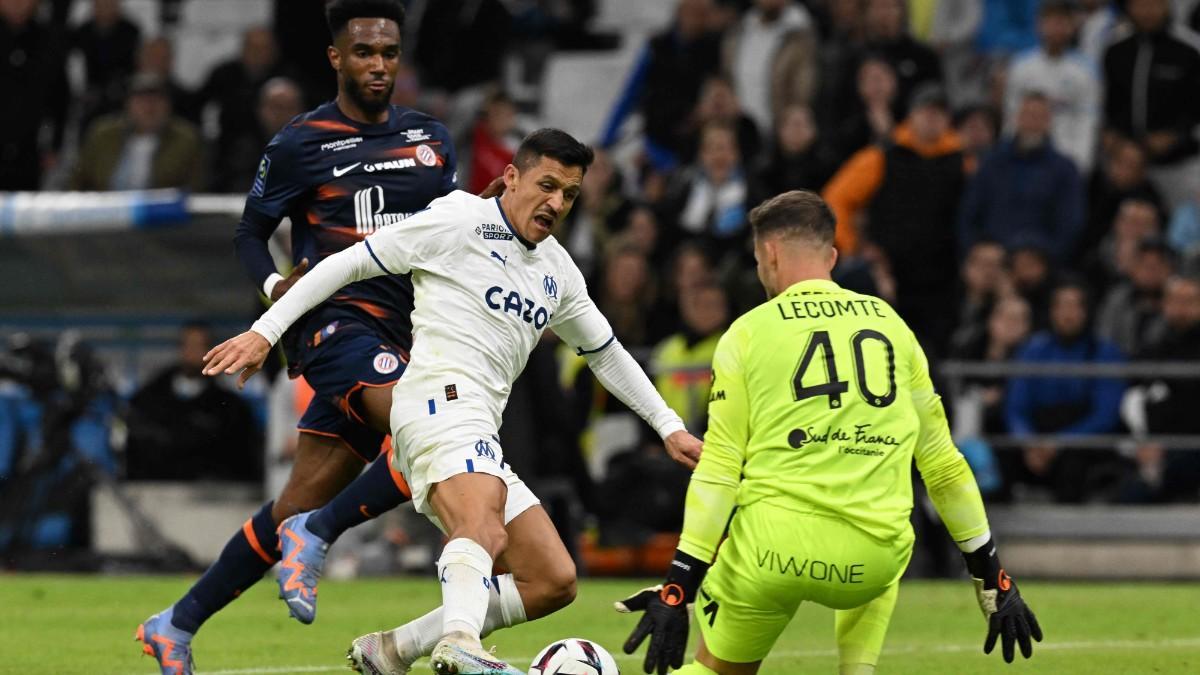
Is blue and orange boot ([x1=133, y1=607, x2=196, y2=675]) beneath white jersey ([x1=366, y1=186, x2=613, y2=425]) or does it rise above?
beneath

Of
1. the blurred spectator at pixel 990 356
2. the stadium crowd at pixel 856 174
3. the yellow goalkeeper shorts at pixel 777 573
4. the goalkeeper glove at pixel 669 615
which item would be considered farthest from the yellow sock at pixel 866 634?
the blurred spectator at pixel 990 356

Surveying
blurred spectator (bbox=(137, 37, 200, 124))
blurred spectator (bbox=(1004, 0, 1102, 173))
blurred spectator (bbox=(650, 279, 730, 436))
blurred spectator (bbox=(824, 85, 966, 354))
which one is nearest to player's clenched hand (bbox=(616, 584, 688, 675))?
blurred spectator (bbox=(650, 279, 730, 436))

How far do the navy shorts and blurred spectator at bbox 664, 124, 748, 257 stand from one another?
8311 mm

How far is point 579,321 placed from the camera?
8.09 metres

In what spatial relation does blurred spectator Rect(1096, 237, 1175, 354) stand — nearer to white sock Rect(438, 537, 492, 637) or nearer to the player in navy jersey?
the player in navy jersey

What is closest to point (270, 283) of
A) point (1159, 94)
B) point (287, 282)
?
point (287, 282)

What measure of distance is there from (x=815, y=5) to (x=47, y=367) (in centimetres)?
766

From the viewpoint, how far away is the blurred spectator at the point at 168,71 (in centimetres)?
1961

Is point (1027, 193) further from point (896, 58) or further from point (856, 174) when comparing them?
point (896, 58)

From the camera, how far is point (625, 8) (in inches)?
847

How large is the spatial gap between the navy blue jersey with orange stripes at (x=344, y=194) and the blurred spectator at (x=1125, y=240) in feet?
27.8

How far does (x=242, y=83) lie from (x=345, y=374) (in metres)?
11.3

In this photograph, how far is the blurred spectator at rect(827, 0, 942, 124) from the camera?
674 inches

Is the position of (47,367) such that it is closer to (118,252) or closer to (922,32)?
(118,252)
